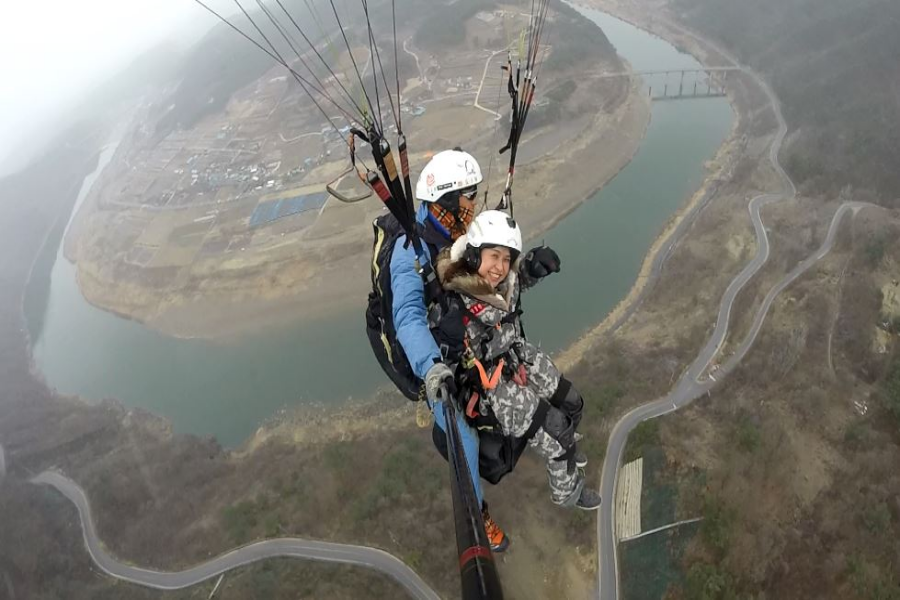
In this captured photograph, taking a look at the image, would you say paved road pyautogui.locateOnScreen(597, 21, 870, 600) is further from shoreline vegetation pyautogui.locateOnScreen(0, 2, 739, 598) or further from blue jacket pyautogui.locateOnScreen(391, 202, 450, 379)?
blue jacket pyautogui.locateOnScreen(391, 202, 450, 379)

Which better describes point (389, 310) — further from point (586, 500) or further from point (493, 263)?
point (586, 500)

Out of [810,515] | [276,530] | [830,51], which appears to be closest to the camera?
[810,515]

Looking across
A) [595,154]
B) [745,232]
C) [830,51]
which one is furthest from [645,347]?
[830,51]

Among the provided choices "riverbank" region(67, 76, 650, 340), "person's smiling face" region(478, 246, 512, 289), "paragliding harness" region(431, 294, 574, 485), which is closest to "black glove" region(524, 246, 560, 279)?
"person's smiling face" region(478, 246, 512, 289)

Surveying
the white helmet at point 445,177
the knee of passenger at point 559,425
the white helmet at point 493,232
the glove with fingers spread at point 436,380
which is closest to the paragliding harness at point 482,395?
the knee of passenger at point 559,425

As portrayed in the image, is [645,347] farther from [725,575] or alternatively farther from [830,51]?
[830,51]
